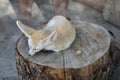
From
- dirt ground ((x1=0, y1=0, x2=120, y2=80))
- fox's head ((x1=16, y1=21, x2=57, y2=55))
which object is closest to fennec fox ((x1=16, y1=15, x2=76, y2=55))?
fox's head ((x1=16, y1=21, x2=57, y2=55))

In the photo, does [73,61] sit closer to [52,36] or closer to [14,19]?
[52,36]

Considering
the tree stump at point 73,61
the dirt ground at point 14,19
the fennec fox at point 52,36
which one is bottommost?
the dirt ground at point 14,19

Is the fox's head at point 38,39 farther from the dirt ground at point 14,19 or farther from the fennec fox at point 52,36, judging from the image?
the dirt ground at point 14,19

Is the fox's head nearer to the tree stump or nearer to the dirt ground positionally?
the tree stump

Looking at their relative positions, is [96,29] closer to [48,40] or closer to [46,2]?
[48,40]

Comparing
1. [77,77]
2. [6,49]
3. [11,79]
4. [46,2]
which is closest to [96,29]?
[77,77]

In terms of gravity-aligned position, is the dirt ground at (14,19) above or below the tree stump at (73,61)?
below

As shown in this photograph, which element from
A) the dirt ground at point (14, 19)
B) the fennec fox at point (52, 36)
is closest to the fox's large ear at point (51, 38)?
the fennec fox at point (52, 36)
